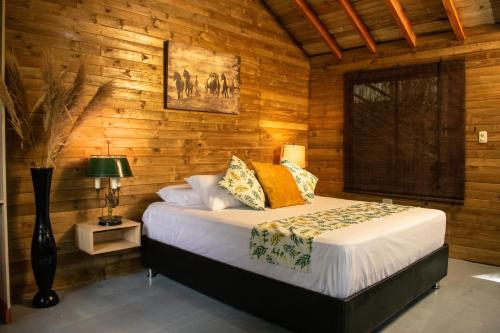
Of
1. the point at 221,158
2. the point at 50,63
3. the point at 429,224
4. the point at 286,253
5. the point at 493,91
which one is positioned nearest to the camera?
the point at 286,253

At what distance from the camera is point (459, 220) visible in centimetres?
429

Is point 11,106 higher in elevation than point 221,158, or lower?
higher

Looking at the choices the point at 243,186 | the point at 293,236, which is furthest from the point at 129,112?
the point at 293,236

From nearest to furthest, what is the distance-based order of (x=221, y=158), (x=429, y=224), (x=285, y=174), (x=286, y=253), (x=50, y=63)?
(x=286, y=253) → (x=50, y=63) → (x=429, y=224) → (x=285, y=174) → (x=221, y=158)

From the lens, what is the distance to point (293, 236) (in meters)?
2.41

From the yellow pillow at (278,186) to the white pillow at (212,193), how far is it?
28 cm

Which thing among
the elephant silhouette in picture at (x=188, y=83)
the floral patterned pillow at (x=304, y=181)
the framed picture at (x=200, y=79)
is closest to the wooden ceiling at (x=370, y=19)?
the framed picture at (x=200, y=79)

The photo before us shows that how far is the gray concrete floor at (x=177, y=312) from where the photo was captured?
8.49 ft

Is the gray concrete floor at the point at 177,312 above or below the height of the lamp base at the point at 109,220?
below

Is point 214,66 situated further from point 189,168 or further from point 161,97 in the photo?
point 189,168

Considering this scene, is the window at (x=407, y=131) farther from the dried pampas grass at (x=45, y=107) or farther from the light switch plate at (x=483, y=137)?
→ the dried pampas grass at (x=45, y=107)

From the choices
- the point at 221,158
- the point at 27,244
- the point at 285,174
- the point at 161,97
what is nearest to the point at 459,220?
the point at 285,174

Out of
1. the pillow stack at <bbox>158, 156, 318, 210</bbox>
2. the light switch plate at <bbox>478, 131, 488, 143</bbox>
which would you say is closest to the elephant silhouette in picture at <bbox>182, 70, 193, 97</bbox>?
the pillow stack at <bbox>158, 156, 318, 210</bbox>

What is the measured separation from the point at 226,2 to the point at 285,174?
210 cm
